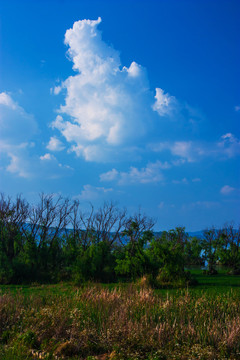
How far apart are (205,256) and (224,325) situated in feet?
107

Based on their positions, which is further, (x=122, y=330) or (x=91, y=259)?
(x=91, y=259)

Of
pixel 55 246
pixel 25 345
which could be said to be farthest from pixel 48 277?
pixel 25 345

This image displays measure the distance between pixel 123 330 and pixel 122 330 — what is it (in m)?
0.02

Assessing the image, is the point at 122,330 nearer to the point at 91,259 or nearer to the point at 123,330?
the point at 123,330

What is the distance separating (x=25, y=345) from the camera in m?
6.23

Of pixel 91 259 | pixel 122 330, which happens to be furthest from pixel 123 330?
pixel 91 259

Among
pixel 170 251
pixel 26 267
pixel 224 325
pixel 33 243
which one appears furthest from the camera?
pixel 33 243

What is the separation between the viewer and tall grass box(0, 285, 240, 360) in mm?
5883

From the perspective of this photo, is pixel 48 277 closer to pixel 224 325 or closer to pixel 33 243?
pixel 33 243

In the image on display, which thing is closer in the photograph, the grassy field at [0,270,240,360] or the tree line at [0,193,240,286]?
→ the grassy field at [0,270,240,360]

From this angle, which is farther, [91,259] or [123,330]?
[91,259]

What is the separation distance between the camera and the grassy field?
5871 mm

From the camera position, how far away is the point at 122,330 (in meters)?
6.41

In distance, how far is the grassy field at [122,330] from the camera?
19.3ft
